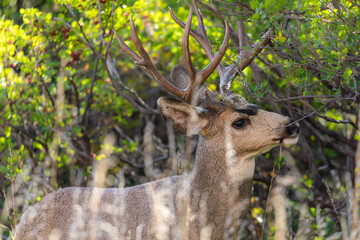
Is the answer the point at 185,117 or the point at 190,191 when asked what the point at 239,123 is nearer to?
the point at 185,117

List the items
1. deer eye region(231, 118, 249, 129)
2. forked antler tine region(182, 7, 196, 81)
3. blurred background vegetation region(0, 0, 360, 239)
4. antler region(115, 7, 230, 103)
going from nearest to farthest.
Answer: forked antler tine region(182, 7, 196, 81) → antler region(115, 7, 230, 103) → deer eye region(231, 118, 249, 129) → blurred background vegetation region(0, 0, 360, 239)

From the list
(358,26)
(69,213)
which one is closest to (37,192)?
(69,213)

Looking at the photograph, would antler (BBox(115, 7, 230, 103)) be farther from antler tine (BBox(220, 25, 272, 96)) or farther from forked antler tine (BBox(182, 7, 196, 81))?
antler tine (BBox(220, 25, 272, 96))

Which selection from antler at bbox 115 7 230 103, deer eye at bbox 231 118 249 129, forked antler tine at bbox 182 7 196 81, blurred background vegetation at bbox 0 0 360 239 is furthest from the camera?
blurred background vegetation at bbox 0 0 360 239

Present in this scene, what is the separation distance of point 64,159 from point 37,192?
677 mm

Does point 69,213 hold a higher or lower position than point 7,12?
lower

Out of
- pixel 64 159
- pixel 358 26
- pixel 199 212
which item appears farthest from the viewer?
pixel 64 159

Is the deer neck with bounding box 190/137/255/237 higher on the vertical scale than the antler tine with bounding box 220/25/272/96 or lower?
lower

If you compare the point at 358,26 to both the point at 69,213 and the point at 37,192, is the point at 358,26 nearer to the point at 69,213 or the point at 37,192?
the point at 69,213

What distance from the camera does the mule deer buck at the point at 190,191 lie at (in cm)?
466

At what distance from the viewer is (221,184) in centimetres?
478

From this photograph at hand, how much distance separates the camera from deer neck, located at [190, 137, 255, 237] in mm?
4676

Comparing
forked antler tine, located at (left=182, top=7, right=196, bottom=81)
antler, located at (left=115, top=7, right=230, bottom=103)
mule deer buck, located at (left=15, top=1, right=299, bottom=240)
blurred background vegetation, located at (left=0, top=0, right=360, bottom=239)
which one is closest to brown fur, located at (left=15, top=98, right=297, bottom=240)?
mule deer buck, located at (left=15, top=1, right=299, bottom=240)

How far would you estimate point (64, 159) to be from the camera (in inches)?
281
